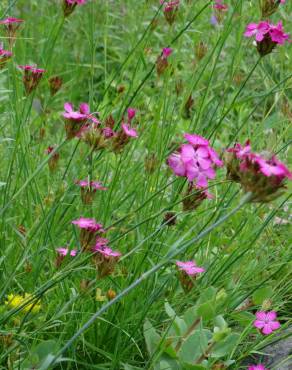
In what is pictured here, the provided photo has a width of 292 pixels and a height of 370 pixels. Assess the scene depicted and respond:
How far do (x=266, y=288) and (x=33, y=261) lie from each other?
489 millimetres

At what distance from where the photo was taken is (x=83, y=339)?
137cm

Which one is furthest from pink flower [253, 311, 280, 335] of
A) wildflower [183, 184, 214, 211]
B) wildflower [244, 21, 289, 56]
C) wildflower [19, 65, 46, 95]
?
wildflower [19, 65, 46, 95]

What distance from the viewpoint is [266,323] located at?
1.41 metres

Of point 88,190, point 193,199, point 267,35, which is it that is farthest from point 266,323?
point 267,35

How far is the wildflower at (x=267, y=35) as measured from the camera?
4.40ft

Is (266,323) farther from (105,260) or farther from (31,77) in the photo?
(31,77)

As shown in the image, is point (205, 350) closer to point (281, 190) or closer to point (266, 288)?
point (266, 288)

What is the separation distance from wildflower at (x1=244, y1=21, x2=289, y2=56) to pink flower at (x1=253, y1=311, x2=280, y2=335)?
50 cm

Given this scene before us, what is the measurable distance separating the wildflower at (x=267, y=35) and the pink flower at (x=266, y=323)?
0.50 m

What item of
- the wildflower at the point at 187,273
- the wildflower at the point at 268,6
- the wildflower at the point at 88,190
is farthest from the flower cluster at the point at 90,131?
the wildflower at the point at 268,6

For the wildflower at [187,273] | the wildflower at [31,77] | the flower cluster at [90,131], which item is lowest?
the wildflower at [187,273]

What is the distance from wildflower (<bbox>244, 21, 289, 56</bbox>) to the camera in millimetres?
1340

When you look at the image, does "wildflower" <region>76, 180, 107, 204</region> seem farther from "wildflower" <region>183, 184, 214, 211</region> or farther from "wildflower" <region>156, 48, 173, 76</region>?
"wildflower" <region>156, 48, 173, 76</region>

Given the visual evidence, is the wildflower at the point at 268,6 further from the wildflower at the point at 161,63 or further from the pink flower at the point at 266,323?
the pink flower at the point at 266,323
